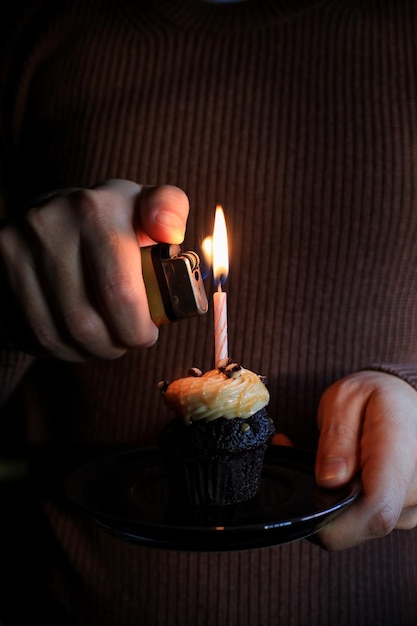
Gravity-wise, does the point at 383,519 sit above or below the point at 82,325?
below

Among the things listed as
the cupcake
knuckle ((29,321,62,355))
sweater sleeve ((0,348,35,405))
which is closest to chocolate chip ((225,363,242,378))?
the cupcake

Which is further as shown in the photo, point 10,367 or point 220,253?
point 10,367

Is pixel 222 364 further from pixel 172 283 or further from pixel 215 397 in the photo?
pixel 172 283

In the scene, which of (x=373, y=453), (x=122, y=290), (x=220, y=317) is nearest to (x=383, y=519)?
(x=373, y=453)

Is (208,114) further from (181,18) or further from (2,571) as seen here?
(2,571)

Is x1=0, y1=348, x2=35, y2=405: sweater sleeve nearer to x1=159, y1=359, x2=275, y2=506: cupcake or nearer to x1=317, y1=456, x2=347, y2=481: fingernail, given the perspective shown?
x1=159, y1=359, x2=275, y2=506: cupcake

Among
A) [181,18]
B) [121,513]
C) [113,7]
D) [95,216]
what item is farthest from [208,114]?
[121,513]
